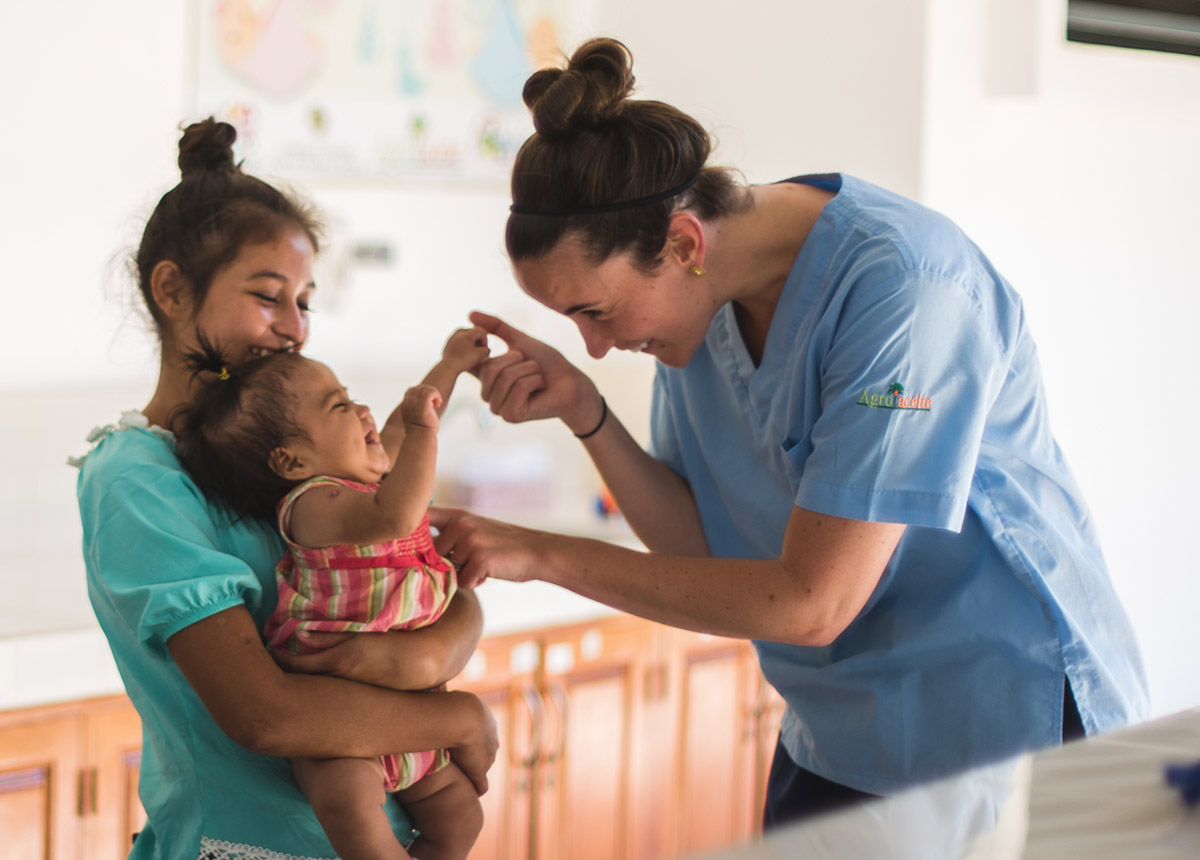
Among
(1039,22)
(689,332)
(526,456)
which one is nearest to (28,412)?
(526,456)

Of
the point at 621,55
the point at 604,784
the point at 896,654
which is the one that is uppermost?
the point at 621,55

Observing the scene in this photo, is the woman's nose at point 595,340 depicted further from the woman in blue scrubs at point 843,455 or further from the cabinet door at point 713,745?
the cabinet door at point 713,745

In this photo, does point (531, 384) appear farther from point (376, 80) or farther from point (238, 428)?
point (376, 80)

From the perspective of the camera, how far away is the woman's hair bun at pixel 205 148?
132cm

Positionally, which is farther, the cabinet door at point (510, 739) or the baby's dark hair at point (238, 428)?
the cabinet door at point (510, 739)

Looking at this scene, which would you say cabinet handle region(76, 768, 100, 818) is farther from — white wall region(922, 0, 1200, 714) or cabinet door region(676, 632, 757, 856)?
white wall region(922, 0, 1200, 714)

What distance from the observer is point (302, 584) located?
1.23 m

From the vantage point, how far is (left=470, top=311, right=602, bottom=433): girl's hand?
1.58 m

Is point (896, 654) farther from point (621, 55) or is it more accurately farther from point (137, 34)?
point (137, 34)

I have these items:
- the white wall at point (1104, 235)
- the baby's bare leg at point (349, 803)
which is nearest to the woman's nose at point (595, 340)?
the baby's bare leg at point (349, 803)

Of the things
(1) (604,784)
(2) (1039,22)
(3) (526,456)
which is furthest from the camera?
(3) (526,456)

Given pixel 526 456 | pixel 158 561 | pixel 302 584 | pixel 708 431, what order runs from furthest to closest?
pixel 526 456
pixel 708 431
pixel 302 584
pixel 158 561

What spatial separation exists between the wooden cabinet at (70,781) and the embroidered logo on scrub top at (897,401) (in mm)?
1423

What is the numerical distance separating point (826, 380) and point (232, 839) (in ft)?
2.57
